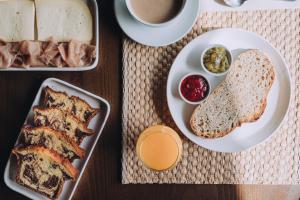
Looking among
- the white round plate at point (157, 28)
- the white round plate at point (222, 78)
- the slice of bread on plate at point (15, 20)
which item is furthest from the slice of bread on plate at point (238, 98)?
the slice of bread on plate at point (15, 20)

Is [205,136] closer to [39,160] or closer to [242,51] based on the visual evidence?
[242,51]

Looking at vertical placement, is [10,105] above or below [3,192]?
above

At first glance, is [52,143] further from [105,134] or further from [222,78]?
[222,78]

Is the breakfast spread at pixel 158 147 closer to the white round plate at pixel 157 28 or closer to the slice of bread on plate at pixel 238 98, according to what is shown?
the slice of bread on plate at pixel 238 98

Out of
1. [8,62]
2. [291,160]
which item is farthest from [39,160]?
[291,160]

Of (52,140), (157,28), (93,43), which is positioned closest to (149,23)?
(157,28)

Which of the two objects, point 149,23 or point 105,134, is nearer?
point 149,23
